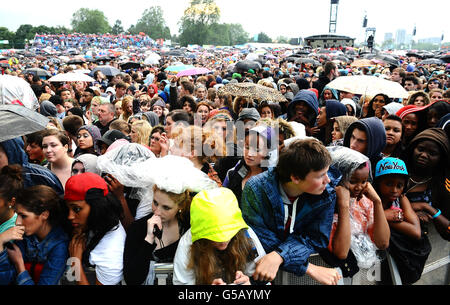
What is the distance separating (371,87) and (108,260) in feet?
15.4

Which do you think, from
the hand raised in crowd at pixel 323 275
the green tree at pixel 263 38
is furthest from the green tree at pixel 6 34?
the hand raised in crowd at pixel 323 275

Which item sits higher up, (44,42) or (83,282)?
(44,42)

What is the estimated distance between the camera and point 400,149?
3566 millimetres

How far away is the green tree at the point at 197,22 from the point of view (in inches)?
3433

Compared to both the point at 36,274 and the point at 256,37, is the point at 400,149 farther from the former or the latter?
the point at 256,37

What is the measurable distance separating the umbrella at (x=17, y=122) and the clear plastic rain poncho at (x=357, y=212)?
88.6 inches

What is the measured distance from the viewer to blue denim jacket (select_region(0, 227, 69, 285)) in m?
1.93

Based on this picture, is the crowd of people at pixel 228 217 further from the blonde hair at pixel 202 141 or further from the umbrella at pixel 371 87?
the umbrella at pixel 371 87

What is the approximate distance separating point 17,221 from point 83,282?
58 cm

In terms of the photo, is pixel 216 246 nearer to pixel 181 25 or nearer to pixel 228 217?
pixel 228 217

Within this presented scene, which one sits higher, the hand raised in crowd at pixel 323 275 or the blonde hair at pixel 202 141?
the blonde hair at pixel 202 141

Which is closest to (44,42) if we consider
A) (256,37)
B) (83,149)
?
(83,149)

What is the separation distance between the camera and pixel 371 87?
16.7 ft

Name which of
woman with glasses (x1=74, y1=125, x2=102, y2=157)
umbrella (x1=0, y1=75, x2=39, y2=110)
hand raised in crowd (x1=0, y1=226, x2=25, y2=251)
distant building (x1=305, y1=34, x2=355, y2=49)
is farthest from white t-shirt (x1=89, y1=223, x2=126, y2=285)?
distant building (x1=305, y1=34, x2=355, y2=49)
